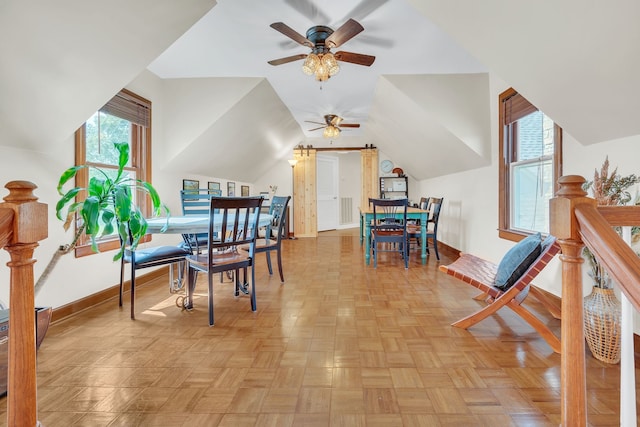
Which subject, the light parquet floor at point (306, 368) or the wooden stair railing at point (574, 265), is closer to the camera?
the wooden stair railing at point (574, 265)

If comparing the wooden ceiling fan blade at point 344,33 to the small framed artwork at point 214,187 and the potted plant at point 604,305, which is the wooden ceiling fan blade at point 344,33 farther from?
the small framed artwork at point 214,187

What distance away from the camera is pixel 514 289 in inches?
71.3

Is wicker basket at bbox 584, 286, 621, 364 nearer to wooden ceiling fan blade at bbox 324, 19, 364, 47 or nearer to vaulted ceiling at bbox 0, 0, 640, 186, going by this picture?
vaulted ceiling at bbox 0, 0, 640, 186

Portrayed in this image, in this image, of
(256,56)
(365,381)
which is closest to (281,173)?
(256,56)

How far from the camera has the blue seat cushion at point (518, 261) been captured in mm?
1843

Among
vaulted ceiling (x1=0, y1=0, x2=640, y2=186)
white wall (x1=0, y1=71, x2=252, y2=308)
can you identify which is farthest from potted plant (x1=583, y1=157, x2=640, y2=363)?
white wall (x1=0, y1=71, x2=252, y2=308)

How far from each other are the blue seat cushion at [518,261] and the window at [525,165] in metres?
0.90

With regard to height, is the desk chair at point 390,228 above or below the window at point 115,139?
below

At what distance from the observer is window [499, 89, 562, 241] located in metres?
2.58

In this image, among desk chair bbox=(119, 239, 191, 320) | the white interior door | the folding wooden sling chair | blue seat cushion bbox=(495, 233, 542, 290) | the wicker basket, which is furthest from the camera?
the white interior door

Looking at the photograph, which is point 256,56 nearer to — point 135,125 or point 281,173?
point 135,125

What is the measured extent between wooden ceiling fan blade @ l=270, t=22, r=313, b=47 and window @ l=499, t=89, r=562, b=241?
2.01 m

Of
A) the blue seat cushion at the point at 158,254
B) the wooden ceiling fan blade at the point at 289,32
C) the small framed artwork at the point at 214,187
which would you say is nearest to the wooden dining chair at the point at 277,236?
the blue seat cushion at the point at 158,254

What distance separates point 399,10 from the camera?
7.47 ft
